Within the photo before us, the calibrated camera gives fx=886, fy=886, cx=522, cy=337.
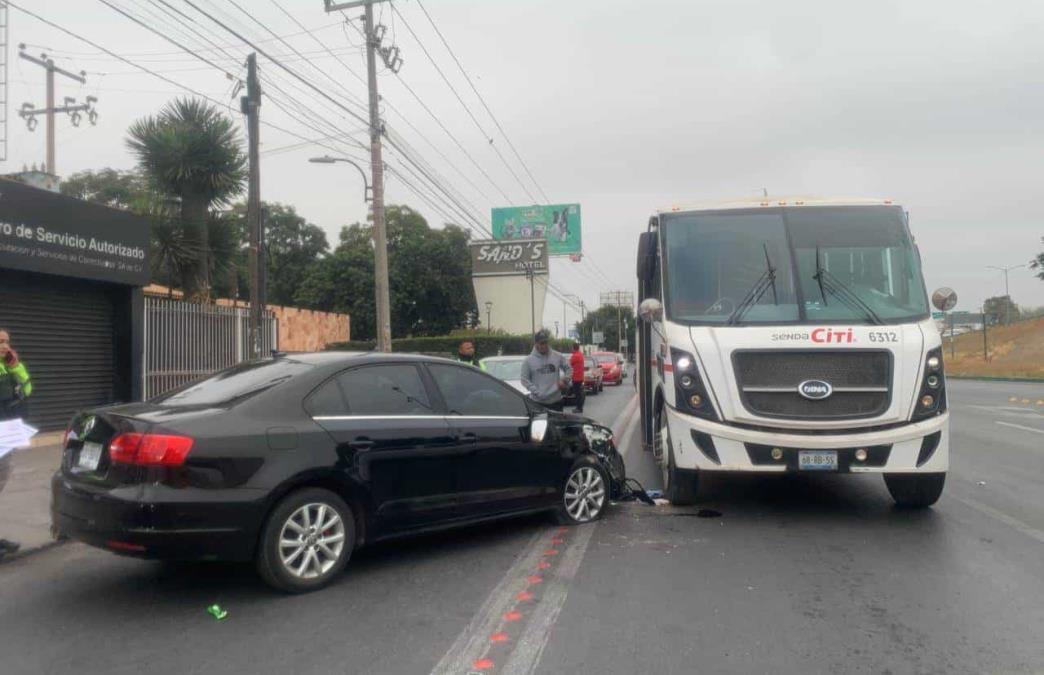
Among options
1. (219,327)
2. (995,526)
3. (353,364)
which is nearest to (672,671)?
(353,364)

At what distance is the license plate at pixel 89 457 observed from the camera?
17.5ft

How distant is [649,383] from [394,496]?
479 centimetres

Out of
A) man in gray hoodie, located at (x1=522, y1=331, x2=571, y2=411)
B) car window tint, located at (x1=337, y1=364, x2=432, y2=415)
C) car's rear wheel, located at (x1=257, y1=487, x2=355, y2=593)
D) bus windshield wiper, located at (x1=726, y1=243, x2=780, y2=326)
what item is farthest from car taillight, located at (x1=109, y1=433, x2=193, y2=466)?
man in gray hoodie, located at (x1=522, y1=331, x2=571, y2=411)

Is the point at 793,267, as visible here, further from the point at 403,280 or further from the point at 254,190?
the point at 403,280

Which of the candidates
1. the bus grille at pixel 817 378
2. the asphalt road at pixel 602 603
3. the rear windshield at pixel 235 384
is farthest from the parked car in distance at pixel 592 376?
the rear windshield at pixel 235 384

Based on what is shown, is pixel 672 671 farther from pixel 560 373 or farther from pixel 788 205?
pixel 560 373

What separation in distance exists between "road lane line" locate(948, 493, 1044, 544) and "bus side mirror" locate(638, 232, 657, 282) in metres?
3.72

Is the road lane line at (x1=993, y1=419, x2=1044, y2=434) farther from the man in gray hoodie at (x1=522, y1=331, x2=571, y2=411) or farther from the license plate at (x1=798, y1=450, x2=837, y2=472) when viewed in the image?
the license plate at (x1=798, y1=450, x2=837, y2=472)

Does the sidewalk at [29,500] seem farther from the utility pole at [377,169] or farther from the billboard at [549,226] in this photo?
the billboard at [549,226]

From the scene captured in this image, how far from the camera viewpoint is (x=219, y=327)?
18281 millimetres

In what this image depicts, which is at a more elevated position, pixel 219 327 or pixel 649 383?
pixel 219 327

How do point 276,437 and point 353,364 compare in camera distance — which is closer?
point 276,437

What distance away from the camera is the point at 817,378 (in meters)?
7.25

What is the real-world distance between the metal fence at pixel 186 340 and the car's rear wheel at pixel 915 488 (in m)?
11.1
